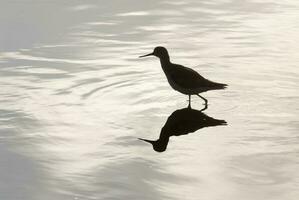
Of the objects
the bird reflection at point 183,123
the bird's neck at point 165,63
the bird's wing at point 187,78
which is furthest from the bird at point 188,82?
the bird reflection at point 183,123

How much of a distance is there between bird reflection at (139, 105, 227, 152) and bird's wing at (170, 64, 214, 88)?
383mm

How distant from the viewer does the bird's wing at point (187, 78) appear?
1124 cm

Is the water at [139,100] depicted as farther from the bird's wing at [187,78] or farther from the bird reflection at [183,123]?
the bird's wing at [187,78]

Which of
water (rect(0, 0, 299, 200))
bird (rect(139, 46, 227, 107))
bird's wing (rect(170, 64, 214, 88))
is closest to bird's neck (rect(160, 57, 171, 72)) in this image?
bird (rect(139, 46, 227, 107))

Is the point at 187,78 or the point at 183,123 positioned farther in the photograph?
Answer: the point at 187,78

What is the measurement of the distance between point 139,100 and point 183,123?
1.20 m

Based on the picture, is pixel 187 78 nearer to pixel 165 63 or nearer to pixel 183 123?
pixel 165 63

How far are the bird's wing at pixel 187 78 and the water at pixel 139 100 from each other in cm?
41

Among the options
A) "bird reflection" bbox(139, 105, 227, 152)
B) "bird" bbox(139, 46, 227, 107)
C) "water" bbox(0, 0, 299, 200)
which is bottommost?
"bird reflection" bbox(139, 105, 227, 152)

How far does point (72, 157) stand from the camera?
930 centimetres

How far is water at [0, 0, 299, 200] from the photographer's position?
8523mm

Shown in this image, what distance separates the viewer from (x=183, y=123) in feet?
35.0

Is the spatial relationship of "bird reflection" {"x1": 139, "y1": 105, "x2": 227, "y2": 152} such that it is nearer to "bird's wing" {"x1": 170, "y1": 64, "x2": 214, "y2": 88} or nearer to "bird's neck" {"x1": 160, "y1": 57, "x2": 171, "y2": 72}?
"bird's wing" {"x1": 170, "y1": 64, "x2": 214, "y2": 88}

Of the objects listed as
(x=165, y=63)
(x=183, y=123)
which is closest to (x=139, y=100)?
(x=165, y=63)
